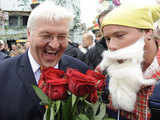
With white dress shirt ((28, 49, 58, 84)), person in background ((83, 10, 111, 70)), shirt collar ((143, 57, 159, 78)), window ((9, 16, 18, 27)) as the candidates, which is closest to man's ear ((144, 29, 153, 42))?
shirt collar ((143, 57, 159, 78))

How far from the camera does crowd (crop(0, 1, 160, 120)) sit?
152cm

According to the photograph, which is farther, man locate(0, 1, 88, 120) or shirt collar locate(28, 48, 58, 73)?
shirt collar locate(28, 48, 58, 73)

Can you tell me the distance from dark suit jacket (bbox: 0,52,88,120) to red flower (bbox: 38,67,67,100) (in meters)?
0.51

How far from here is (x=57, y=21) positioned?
185 cm

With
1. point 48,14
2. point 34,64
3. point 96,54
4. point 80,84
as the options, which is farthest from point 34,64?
point 96,54

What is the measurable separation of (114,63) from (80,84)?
538mm

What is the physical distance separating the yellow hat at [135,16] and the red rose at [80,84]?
2.01 ft

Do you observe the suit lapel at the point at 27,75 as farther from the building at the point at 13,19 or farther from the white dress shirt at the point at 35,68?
the building at the point at 13,19

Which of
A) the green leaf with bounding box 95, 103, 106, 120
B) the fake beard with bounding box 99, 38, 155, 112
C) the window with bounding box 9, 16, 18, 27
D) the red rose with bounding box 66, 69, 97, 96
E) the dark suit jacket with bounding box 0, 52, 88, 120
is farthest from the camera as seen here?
the window with bounding box 9, 16, 18, 27

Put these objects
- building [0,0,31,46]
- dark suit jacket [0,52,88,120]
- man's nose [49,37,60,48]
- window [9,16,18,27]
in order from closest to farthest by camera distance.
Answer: dark suit jacket [0,52,88,120] < man's nose [49,37,60,48] < building [0,0,31,46] < window [9,16,18,27]

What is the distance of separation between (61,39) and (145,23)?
787 millimetres

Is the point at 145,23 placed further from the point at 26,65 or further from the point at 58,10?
the point at 26,65

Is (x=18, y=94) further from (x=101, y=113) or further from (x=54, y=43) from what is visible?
(x=101, y=113)

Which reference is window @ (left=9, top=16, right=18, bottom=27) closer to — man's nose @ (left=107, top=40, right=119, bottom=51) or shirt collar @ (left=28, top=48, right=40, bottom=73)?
shirt collar @ (left=28, top=48, right=40, bottom=73)
